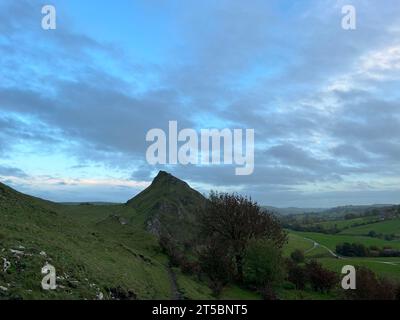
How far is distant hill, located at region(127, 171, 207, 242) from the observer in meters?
116

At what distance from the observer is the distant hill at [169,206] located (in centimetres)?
11556

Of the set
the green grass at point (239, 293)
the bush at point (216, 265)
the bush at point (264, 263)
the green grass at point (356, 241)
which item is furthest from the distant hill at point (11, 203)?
the green grass at point (356, 241)

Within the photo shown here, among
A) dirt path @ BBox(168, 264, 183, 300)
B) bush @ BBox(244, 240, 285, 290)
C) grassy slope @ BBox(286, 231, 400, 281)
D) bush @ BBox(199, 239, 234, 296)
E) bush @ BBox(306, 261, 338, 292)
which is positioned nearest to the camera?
dirt path @ BBox(168, 264, 183, 300)

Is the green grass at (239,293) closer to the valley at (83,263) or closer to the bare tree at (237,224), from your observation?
the valley at (83,263)

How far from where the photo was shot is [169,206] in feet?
426

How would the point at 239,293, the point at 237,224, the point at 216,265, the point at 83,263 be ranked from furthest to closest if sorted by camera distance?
the point at 237,224, the point at 239,293, the point at 216,265, the point at 83,263

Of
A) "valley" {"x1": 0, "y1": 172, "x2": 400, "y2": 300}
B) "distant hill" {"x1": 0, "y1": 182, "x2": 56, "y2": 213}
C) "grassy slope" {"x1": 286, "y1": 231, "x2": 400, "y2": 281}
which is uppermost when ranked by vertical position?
"distant hill" {"x1": 0, "y1": 182, "x2": 56, "y2": 213}

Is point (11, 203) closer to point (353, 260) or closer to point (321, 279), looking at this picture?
point (321, 279)

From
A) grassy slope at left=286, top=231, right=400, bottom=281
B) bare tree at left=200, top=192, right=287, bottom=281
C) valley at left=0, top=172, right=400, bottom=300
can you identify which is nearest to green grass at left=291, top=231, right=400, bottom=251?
→ grassy slope at left=286, top=231, right=400, bottom=281

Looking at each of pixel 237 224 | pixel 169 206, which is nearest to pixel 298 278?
pixel 237 224

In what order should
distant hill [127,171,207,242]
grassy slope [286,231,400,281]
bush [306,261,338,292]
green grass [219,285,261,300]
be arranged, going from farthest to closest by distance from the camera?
1. distant hill [127,171,207,242]
2. grassy slope [286,231,400,281]
3. bush [306,261,338,292]
4. green grass [219,285,261,300]

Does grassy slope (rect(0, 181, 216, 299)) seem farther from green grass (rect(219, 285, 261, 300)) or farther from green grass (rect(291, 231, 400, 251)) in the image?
green grass (rect(291, 231, 400, 251))

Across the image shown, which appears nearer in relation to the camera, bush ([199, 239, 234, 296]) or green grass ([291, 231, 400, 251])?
bush ([199, 239, 234, 296])
